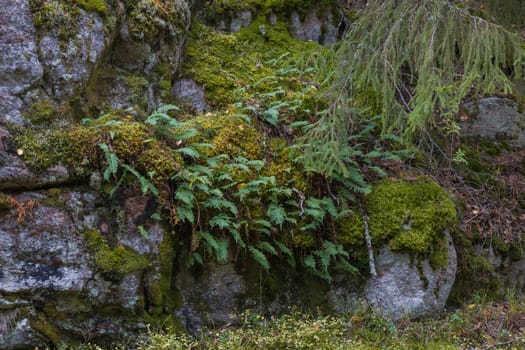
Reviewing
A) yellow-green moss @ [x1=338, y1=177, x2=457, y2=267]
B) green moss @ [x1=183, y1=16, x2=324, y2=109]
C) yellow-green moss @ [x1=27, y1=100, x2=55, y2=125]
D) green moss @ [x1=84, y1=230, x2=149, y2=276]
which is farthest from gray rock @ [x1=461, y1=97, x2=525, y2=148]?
yellow-green moss @ [x1=27, y1=100, x2=55, y2=125]

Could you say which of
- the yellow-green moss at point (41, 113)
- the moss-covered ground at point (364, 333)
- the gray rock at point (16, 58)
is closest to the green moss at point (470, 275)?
the moss-covered ground at point (364, 333)

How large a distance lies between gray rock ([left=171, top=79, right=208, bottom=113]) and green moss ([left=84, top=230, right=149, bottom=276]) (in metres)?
2.94

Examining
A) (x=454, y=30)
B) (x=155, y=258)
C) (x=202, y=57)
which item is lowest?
(x=155, y=258)

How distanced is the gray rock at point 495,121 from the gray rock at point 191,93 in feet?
18.5

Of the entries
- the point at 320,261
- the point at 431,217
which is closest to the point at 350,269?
the point at 320,261

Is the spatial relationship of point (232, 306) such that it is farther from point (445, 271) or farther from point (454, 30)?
point (454, 30)

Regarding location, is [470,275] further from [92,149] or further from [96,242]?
[92,149]

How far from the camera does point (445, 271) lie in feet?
22.5

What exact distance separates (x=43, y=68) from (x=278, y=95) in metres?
3.55

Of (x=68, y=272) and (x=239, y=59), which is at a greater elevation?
(x=239, y=59)

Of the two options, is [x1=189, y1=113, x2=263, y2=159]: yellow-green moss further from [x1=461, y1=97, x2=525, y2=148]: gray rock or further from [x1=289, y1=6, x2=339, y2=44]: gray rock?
[x1=461, y1=97, x2=525, y2=148]: gray rock

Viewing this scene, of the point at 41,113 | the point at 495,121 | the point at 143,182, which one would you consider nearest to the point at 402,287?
the point at 143,182

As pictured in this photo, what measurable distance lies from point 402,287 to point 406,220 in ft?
3.15

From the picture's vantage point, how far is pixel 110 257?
218 inches
